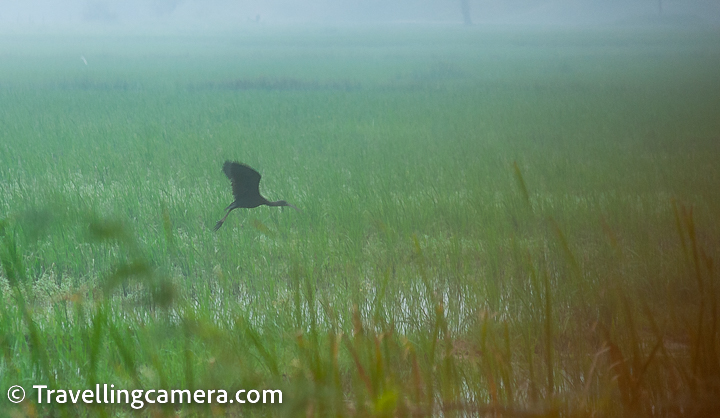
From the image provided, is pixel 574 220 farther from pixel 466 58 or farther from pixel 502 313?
pixel 466 58

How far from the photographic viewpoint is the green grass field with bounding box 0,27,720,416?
38.1 inches

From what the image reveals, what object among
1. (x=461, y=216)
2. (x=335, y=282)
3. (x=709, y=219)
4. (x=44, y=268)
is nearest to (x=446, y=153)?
(x=461, y=216)

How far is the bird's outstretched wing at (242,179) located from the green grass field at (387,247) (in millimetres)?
232

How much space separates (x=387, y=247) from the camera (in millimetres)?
1893

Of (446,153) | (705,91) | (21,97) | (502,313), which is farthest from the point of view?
(21,97)

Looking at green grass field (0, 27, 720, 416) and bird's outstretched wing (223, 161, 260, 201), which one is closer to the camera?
green grass field (0, 27, 720, 416)

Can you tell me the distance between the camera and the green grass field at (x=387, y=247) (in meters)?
0.97

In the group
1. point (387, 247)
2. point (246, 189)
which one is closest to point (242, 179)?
point (246, 189)

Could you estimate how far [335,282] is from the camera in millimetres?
1663

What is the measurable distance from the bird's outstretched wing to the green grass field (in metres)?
0.23

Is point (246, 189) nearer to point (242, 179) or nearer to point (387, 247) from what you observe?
point (242, 179)

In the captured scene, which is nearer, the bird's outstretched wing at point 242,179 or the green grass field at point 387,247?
the green grass field at point 387,247

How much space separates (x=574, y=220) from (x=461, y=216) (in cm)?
43

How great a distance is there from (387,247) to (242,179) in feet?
2.02
